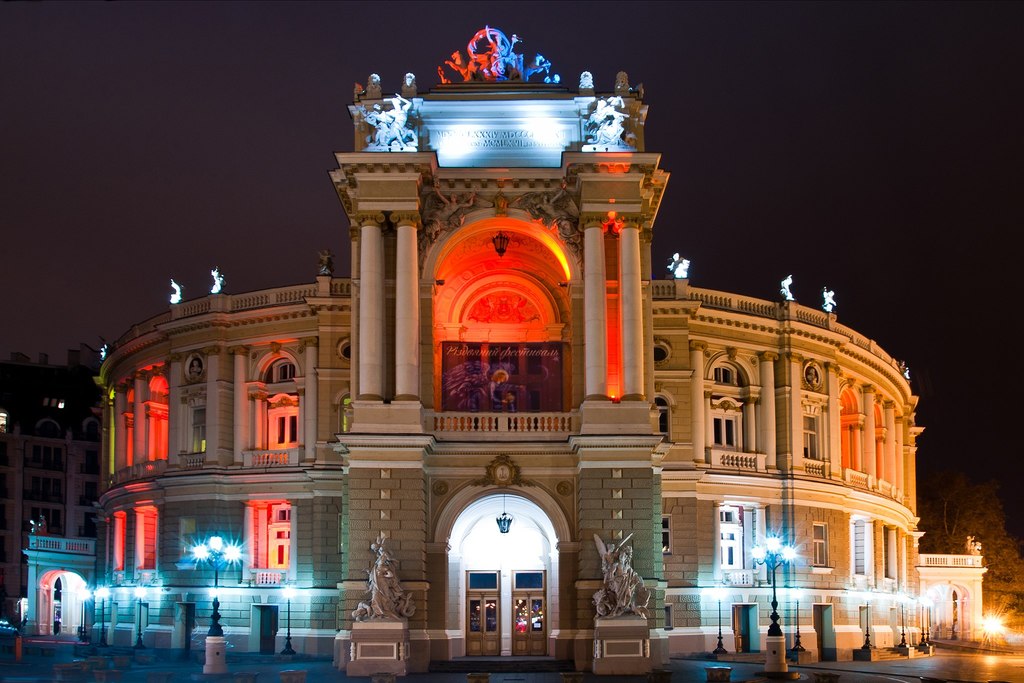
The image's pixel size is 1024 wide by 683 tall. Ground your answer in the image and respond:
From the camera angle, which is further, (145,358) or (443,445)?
(145,358)

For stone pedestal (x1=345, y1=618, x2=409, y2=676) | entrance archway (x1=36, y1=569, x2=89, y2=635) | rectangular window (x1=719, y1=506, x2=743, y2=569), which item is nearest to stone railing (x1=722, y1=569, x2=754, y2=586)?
rectangular window (x1=719, y1=506, x2=743, y2=569)

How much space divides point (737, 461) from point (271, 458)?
22111 millimetres

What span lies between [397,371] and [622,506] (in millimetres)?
8767

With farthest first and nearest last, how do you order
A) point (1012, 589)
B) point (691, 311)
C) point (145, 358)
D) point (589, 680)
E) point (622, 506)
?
1. point (1012, 589)
2. point (145, 358)
3. point (691, 311)
4. point (622, 506)
5. point (589, 680)

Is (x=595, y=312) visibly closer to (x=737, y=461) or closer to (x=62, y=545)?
(x=737, y=461)

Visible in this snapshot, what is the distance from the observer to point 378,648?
43.6 meters

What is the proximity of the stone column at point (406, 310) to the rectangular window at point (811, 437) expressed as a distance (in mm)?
28471

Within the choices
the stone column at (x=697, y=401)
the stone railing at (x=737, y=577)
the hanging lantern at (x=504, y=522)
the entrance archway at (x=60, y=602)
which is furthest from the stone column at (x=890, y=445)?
the entrance archway at (x=60, y=602)

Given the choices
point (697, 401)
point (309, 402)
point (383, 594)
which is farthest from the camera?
point (697, 401)

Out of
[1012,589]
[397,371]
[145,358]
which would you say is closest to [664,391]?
[397,371]

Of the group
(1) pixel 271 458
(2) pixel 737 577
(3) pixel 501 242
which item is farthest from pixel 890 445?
(3) pixel 501 242

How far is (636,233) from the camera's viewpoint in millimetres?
47625

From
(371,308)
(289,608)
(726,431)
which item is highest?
(371,308)

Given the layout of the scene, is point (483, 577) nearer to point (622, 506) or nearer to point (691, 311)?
point (622, 506)
